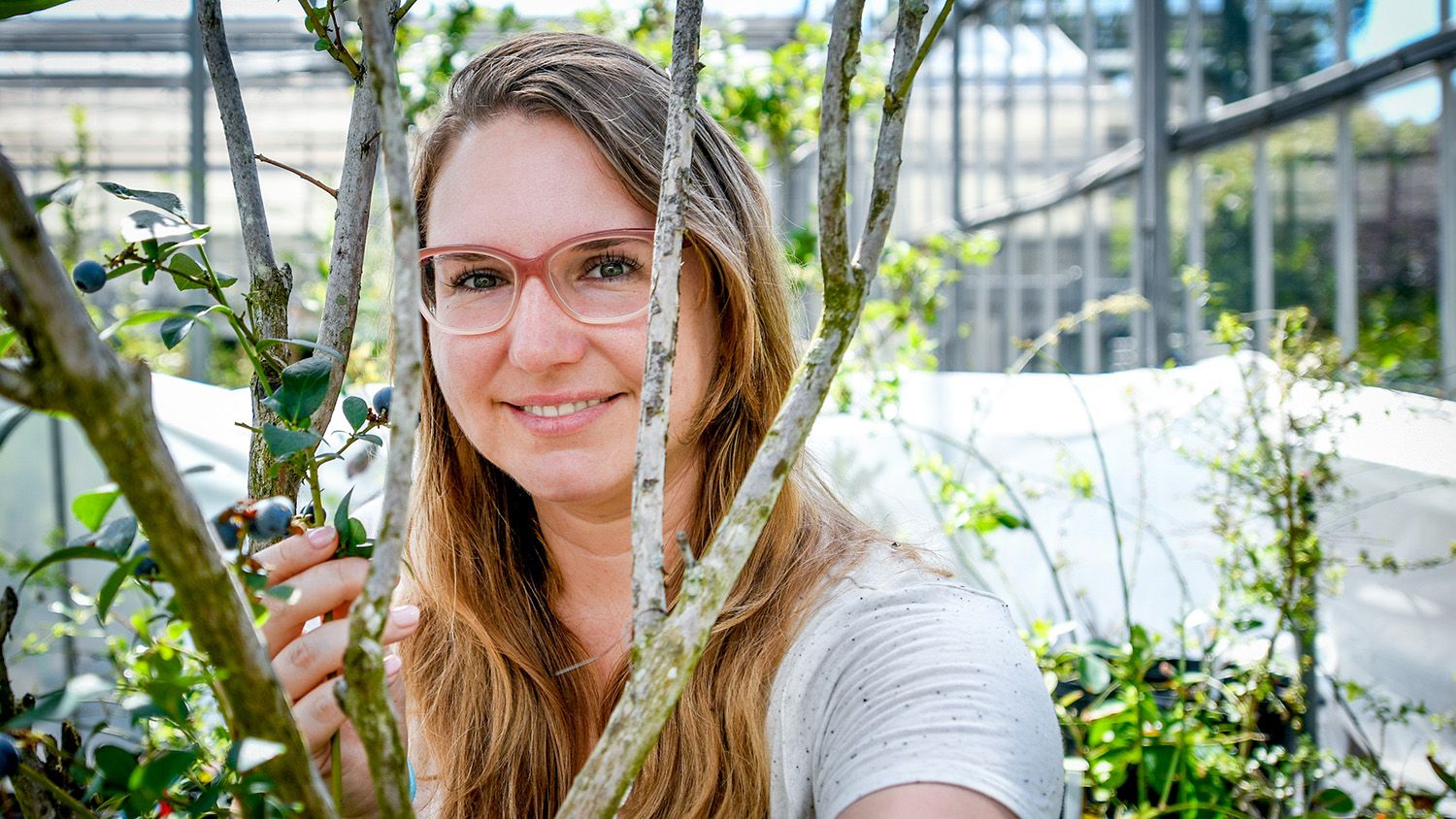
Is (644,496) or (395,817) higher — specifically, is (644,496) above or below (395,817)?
above

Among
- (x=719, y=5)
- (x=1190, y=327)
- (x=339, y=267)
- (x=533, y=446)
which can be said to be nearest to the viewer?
(x=339, y=267)

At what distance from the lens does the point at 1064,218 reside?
7.63 metres

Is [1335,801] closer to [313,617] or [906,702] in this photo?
[906,702]

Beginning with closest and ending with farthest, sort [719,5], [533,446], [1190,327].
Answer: [533,446]
[1190,327]
[719,5]

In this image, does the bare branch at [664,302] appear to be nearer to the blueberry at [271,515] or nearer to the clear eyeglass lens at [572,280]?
the blueberry at [271,515]

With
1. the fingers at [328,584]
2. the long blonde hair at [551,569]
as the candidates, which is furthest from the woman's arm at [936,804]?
the fingers at [328,584]

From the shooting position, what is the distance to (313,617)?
0.75 meters

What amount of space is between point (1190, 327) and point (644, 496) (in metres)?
5.60

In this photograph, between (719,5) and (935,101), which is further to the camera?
(935,101)

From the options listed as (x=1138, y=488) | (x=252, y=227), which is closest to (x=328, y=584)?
(x=252, y=227)

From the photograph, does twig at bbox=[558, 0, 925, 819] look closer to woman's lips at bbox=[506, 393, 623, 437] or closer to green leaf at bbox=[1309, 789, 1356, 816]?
woman's lips at bbox=[506, 393, 623, 437]

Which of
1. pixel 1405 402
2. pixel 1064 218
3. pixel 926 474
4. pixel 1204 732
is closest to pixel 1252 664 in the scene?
pixel 1204 732

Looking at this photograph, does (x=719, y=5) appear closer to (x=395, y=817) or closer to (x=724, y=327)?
(x=724, y=327)

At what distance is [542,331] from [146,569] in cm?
69
